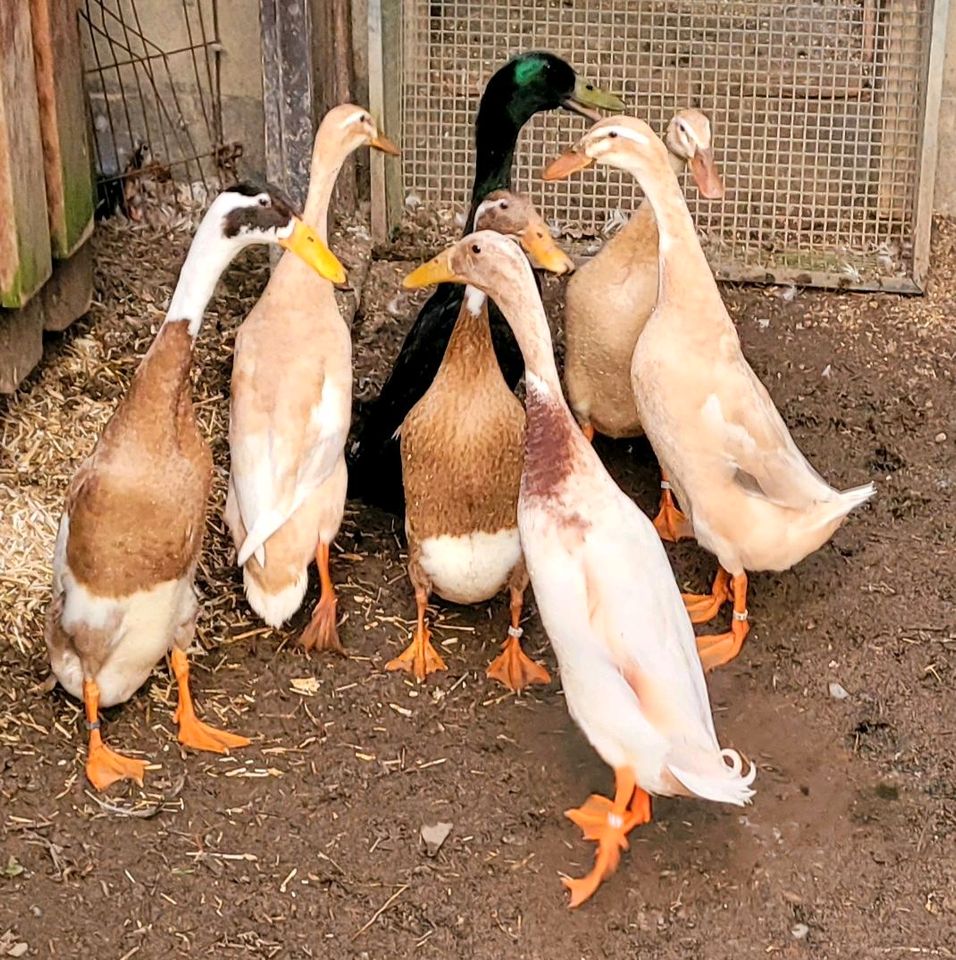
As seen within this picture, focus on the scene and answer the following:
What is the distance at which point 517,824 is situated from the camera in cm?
364

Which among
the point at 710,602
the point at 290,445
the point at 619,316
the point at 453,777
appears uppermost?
the point at 619,316

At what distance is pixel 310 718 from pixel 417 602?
470 mm

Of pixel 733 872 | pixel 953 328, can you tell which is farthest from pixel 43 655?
pixel 953 328

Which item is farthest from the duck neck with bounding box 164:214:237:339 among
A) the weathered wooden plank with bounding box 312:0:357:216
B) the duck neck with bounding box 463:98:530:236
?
the weathered wooden plank with bounding box 312:0:357:216

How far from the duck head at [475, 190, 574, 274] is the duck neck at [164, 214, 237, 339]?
78 cm

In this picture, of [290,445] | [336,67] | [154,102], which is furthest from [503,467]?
[154,102]

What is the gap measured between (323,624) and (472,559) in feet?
1.53

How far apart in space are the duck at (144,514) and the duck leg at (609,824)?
978mm

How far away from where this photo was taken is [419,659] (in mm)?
4164

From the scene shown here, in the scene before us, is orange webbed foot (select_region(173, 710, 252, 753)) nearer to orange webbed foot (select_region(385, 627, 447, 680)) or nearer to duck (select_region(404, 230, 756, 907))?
orange webbed foot (select_region(385, 627, 447, 680))

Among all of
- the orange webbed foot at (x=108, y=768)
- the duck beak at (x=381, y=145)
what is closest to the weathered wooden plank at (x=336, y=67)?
the duck beak at (x=381, y=145)

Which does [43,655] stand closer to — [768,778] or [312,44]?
[768,778]

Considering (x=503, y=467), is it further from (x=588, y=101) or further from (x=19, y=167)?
(x=19, y=167)

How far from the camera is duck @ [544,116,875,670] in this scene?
4102 millimetres
